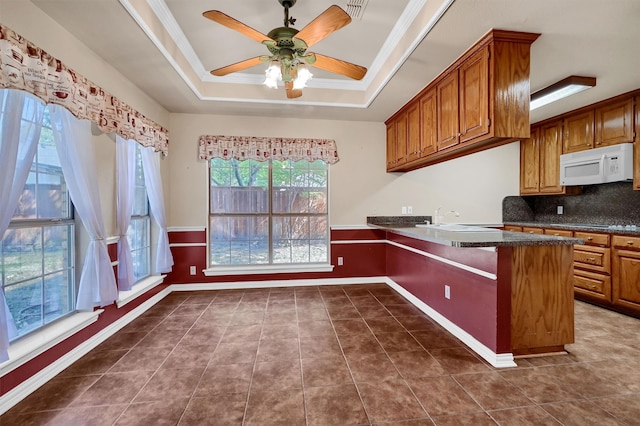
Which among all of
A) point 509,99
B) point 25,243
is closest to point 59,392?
point 25,243

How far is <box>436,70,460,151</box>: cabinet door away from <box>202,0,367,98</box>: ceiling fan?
94 centimetres

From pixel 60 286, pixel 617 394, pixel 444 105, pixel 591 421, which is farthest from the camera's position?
pixel 444 105

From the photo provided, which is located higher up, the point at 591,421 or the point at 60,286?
the point at 60,286

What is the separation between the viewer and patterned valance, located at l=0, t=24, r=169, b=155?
154cm

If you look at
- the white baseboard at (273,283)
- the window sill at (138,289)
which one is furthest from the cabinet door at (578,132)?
the window sill at (138,289)

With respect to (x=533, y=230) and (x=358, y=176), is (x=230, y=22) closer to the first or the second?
(x=358, y=176)

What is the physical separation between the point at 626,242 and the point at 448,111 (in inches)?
94.8

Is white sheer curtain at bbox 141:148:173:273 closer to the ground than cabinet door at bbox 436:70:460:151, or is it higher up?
closer to the ground

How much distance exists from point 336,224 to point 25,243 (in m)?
3.24

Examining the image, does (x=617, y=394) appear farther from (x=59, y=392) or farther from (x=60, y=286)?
(x=60, y=286)

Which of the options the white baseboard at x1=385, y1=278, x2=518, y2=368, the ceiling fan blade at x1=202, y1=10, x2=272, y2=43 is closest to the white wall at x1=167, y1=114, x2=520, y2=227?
the white baseboard at x1=385, y1=278, x2=518, y2=368

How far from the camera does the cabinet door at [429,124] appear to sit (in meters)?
2.85

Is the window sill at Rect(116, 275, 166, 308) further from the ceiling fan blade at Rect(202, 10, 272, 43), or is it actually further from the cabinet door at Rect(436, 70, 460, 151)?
the cabinet door at Rect(436, 70, 460, 151)

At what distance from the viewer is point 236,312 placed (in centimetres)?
312
